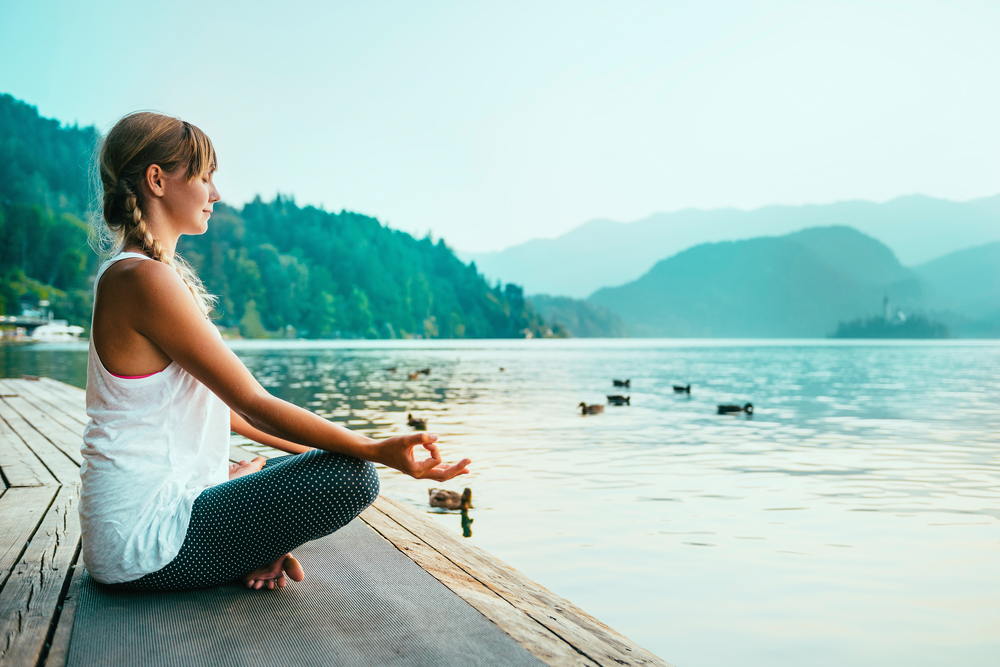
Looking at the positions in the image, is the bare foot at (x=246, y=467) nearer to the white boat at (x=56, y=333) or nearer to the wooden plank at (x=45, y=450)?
the wooden plank at (x=45, y=450)

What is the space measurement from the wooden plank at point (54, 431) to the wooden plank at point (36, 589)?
1739mm

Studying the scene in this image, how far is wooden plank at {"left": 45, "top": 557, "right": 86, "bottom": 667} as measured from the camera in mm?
2094

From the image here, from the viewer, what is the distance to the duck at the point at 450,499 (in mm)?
7680

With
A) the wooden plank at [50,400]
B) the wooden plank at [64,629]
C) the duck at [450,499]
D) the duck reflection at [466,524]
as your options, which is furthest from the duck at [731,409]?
the wooden plank at [64,629]

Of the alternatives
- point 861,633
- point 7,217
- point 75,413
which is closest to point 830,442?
point 861,633

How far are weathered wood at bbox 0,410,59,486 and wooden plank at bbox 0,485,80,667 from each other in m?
1.25

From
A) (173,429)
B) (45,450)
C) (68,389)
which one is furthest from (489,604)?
(68,389)

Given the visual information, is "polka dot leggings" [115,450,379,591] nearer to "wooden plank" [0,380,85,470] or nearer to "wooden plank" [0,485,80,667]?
"wooden plank" [0,485,80,667]

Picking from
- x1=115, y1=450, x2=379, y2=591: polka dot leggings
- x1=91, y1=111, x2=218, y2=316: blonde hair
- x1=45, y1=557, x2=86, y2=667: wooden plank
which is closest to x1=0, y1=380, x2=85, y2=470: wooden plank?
x1=45, y1=557, x2=86, y2=667: wooden plank

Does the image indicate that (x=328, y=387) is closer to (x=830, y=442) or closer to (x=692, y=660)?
(x=830, y=442)

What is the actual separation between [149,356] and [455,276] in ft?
552

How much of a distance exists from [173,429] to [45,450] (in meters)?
5.12

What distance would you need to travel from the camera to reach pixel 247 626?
2359 mm

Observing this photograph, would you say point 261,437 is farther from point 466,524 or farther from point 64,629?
point 466,524
